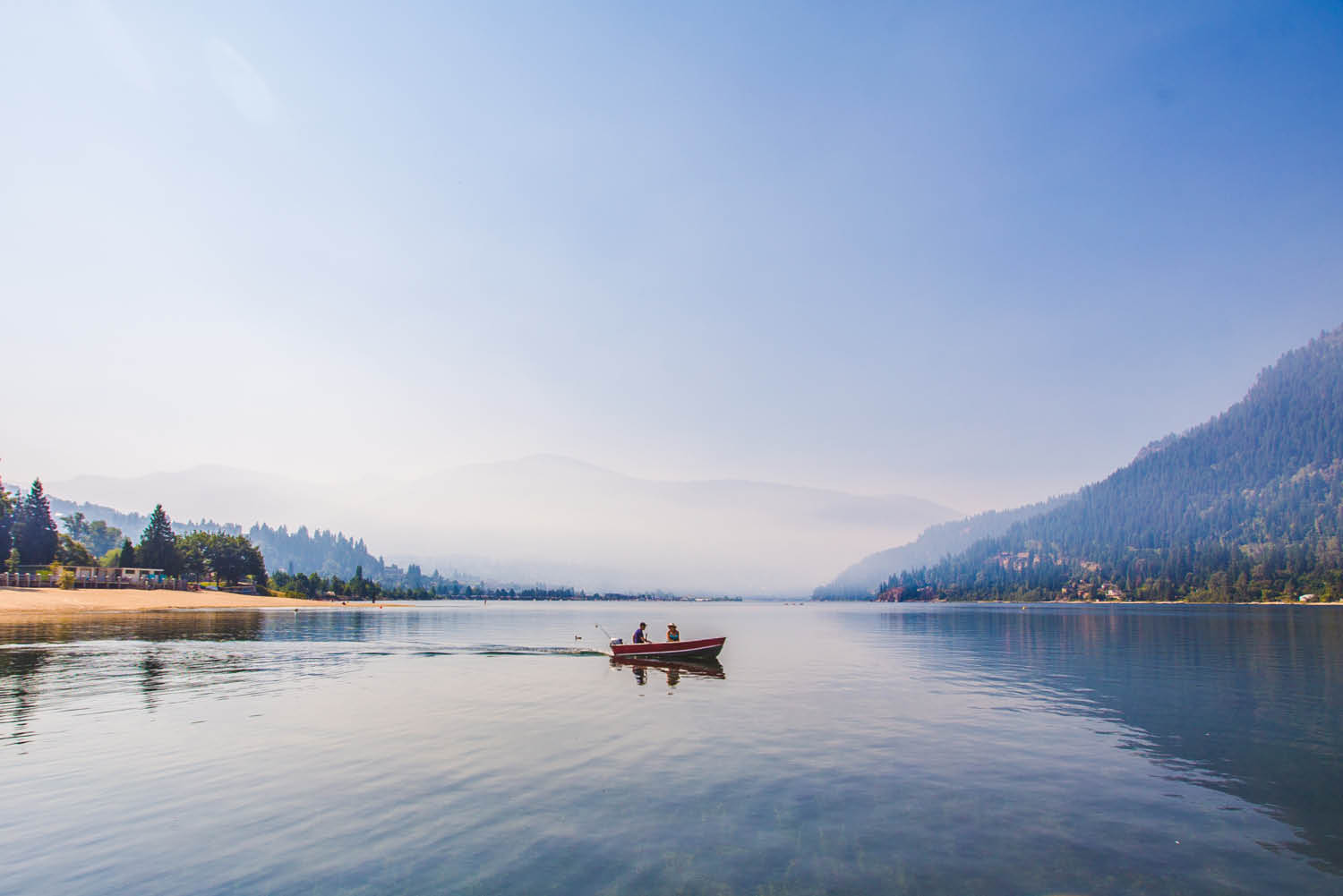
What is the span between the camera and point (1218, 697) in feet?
163

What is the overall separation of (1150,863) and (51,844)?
31.9 meters

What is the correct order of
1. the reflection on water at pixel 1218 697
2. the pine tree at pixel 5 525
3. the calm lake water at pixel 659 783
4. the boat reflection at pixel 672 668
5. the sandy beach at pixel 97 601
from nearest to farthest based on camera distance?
the calm lake water at pixel 659 783 < the reflection on water at pixel 1218 697 < the boat reflection at pixel 672 668 < the sandy beach at pixel 97 601 < the pine tree at pixel 5 525

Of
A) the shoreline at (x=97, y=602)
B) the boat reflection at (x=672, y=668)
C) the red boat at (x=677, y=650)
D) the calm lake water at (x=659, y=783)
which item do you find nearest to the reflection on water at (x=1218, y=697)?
the calm lake water at (x=659, y=783)

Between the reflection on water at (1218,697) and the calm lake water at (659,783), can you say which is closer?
the calm lake water at (659,783)

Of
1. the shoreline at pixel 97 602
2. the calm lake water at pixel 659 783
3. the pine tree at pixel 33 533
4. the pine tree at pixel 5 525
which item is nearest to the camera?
the calm lake water at pixel 659 783

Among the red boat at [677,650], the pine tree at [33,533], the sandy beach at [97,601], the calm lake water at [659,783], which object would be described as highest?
the pine tree at [33,533]

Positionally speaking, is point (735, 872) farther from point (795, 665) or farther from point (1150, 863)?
point (795, 665)

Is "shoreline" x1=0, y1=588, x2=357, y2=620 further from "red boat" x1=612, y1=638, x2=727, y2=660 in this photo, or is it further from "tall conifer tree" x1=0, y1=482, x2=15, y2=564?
"red boat" x1=612, y1=638, x2=727, y2=660

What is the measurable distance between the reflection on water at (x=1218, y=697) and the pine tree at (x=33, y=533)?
23086 centimetres

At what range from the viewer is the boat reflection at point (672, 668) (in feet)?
203

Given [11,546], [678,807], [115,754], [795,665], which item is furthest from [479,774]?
[11,546]

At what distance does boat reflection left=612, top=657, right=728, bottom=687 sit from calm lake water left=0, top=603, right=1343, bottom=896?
185 cm

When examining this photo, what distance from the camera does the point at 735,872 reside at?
18.7m

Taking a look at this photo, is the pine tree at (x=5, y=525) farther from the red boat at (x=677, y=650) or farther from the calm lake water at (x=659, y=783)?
the red boat at (x=677, y=650)
